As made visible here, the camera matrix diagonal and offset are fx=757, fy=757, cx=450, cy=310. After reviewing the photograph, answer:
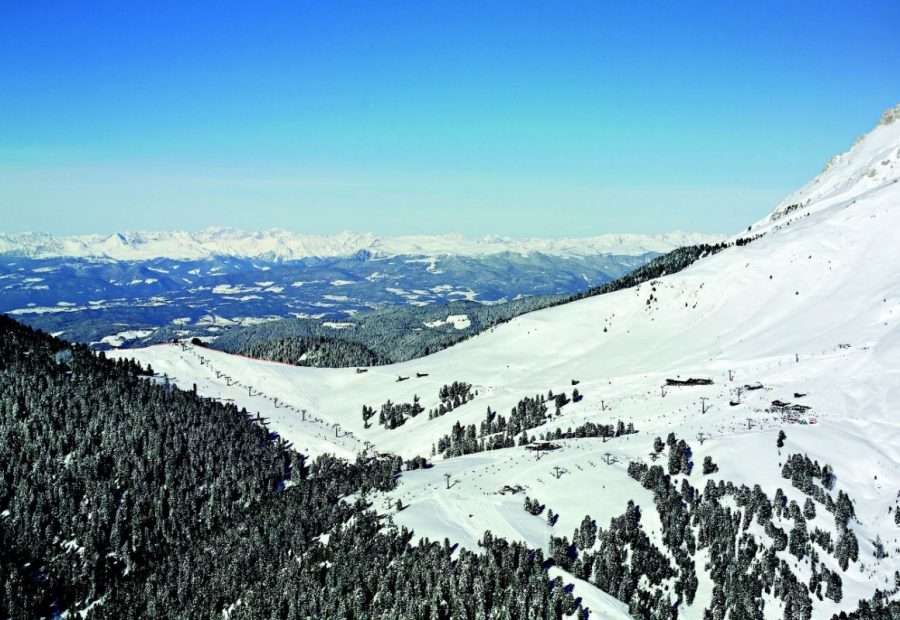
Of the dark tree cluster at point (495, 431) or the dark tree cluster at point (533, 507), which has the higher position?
the dark tree cluster at point (533, 507)

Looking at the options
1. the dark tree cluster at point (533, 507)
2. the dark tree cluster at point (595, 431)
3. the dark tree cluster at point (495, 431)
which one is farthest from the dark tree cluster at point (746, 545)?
the dark tree cluster at point (495, 431)

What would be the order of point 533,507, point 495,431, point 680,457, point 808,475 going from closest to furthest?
point 808,475 → point 533,507 → point 680,457 → point 495,431

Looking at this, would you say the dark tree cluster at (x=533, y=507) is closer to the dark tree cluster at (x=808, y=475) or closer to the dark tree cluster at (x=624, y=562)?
the dark tree cluster at (x=624, y=562)

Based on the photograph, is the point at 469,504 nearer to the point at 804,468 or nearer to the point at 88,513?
the point at 804,468

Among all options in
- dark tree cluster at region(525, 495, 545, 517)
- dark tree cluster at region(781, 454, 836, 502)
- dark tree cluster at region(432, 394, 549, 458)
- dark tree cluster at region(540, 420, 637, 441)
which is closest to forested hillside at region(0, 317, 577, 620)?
dark tree cluster at region(525, 495, 545, 517)

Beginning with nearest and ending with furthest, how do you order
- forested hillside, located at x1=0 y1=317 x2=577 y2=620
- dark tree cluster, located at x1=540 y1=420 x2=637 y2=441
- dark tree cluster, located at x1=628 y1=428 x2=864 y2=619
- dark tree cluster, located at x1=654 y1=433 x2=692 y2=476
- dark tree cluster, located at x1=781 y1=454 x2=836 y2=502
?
dark tree cluster, located at x1=628 y1=428 x2=864 y2=619
forested hillside, located at x1=0 y1=317 x2=577 y2=620
dark tree cluster, located at x1=781 y1=454 x2=836 y2=502
dark tree cluster, located at x1=654 y1=433 x2=692 y2=476
dark tree cluster, located at x1=540 y1=420 x2=637 y2=441

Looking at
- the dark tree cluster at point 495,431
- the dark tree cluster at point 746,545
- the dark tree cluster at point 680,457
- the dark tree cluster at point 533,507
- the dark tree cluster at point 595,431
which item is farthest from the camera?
the dark tree cluster at point 495,431

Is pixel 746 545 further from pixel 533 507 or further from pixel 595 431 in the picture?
pixel 595 431

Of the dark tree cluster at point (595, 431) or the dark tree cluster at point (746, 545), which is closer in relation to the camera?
the dark tree cluster at point (746, 545)

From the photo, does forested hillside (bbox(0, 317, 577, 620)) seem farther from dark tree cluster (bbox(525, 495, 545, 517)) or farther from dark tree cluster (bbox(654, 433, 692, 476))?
dark tree cluster (bbox(654, 433, 692, 476))

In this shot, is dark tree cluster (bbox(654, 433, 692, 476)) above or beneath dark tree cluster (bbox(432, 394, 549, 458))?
above

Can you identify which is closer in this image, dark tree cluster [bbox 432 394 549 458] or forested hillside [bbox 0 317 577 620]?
forested hillside [bbox 0 317 577 620]

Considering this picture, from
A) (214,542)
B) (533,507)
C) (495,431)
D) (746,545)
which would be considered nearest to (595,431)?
(495,431)

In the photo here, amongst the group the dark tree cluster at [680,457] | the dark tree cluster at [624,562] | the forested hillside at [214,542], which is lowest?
the forested hillside at [214,542]
